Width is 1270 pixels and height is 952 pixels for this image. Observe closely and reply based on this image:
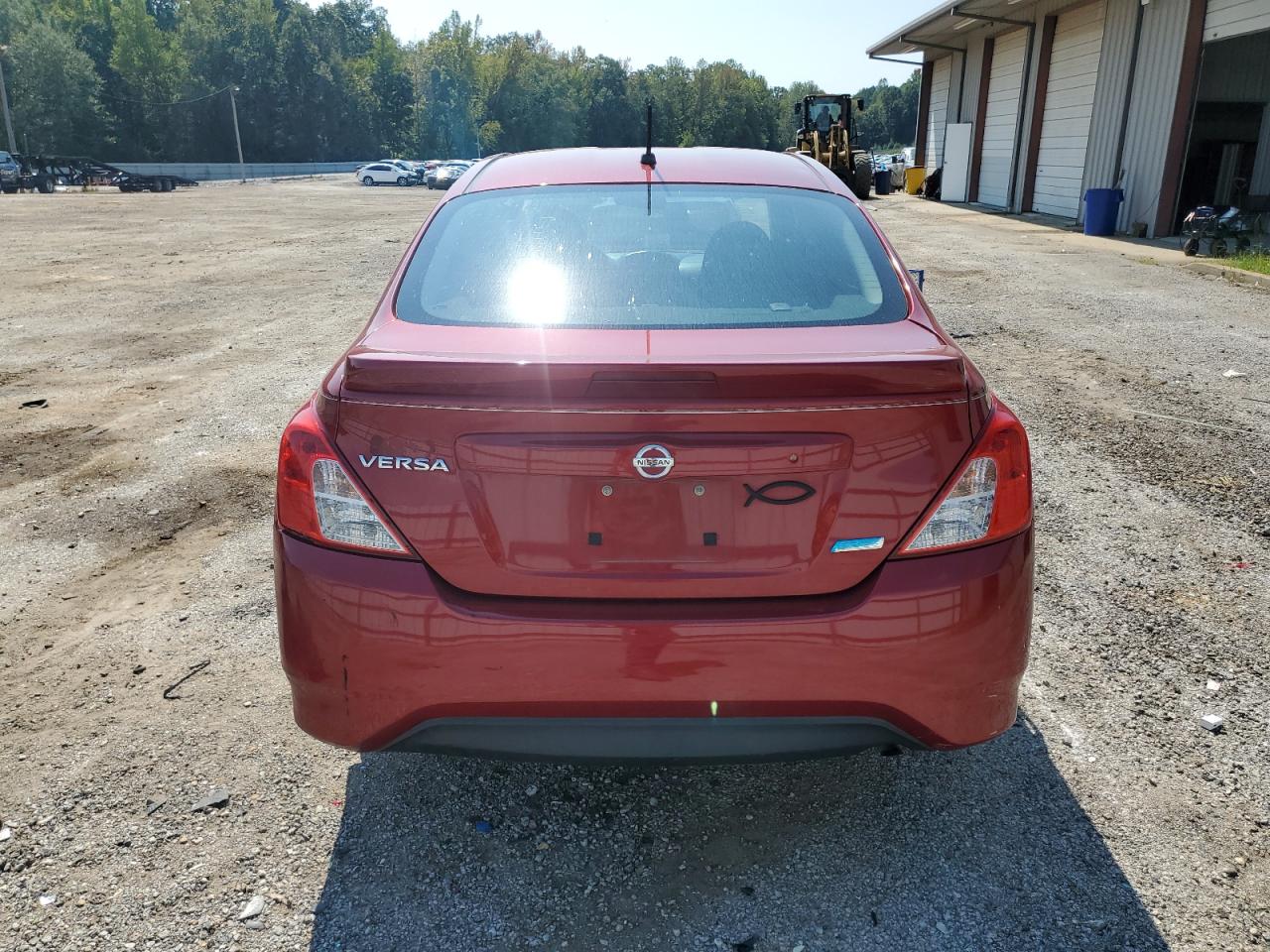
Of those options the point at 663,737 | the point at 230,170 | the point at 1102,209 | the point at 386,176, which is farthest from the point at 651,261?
the point at 230,170

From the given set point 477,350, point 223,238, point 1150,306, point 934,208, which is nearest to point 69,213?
point 223,238

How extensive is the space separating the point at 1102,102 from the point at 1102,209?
126 inches

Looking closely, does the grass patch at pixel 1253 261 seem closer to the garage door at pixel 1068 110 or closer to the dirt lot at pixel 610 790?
the garage door at pixel 1068 110

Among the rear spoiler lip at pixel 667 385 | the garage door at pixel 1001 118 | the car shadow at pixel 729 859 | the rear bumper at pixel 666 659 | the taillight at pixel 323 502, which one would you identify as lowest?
the car shadow at pixel 729 859

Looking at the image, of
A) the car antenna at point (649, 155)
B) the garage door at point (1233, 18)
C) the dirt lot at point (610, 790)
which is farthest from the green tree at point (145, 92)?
the car antenna at point (649, 155)

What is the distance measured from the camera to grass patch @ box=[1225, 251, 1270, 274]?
13102 mm

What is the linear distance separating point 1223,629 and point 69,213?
32651 mm

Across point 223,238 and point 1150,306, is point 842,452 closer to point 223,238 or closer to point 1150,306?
point 1150,306

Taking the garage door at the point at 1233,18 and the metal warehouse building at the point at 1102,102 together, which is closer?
the garage door at the point at 1233,18

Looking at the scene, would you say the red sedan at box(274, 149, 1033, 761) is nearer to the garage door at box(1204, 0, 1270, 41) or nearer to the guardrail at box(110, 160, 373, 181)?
the garage door at box(1204, 0, 1270, 41)

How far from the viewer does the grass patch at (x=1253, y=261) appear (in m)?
13.1

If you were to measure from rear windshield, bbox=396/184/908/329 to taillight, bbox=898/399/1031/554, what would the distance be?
1.62 feet

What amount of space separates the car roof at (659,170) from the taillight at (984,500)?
142 centimetres

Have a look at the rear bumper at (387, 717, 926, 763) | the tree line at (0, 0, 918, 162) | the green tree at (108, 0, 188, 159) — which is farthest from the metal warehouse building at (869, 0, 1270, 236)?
the green tree at (108, 0, 188, 159)
